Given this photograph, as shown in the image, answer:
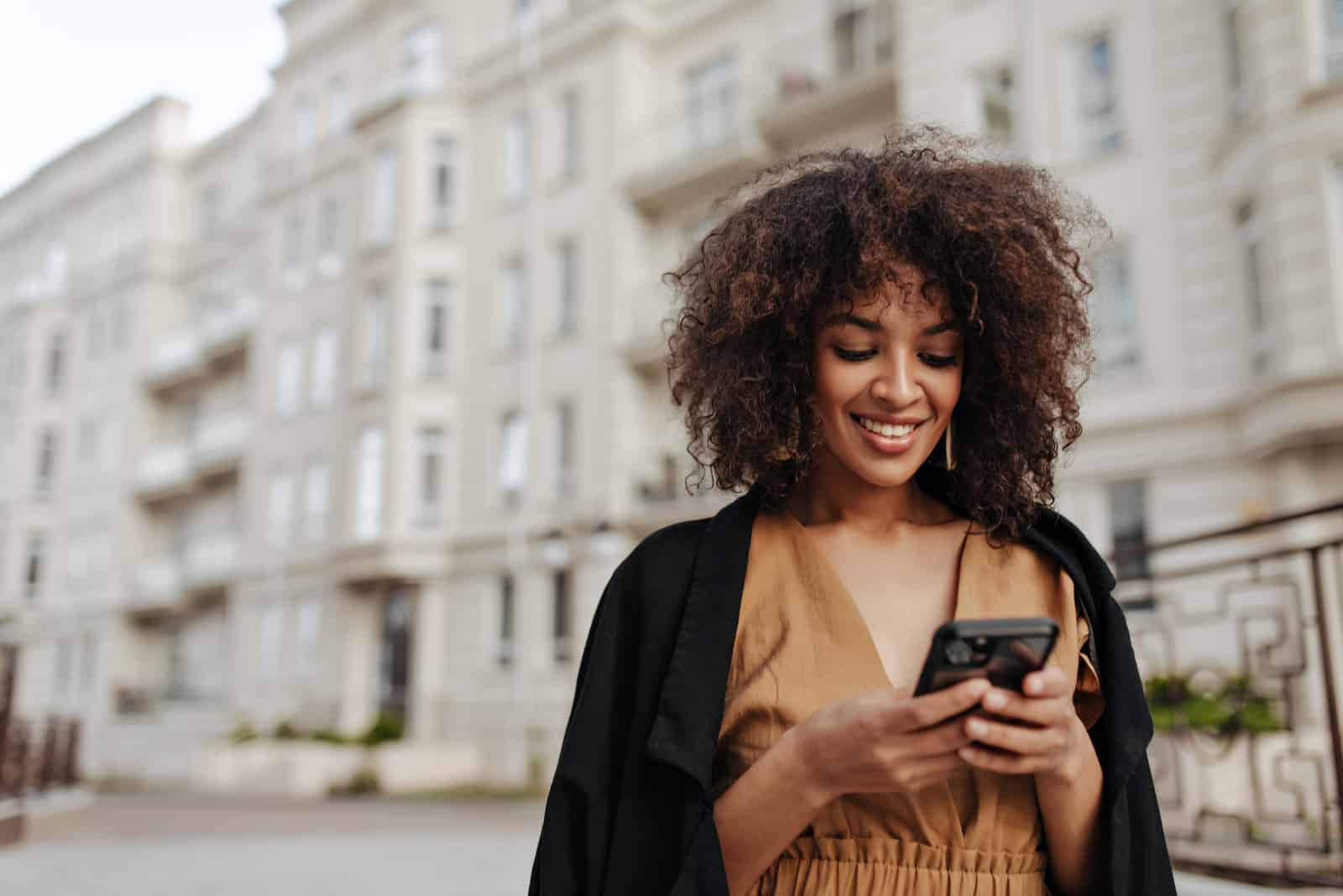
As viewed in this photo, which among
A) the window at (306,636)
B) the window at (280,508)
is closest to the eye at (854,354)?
the window at (306,636)

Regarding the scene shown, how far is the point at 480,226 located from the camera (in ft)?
75.0

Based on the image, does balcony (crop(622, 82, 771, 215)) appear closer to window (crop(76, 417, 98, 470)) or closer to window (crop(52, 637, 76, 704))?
window (crop(76, 417, 98, 470))

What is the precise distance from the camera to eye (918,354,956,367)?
1836mm

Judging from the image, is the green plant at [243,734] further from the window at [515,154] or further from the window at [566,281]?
the window at [515,154]

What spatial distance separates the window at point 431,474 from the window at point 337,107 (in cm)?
882

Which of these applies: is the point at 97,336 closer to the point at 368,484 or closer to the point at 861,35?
the point at 368,484

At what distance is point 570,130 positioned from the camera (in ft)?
72.0

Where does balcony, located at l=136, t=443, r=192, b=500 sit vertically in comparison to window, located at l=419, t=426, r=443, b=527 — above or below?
above

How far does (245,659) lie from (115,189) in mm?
17117

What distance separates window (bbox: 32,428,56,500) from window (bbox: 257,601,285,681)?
1484cm

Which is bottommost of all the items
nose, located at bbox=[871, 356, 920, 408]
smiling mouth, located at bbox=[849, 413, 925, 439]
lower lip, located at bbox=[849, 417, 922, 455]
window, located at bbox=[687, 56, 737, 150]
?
lower lip, located at bbox=[849, 417, 922, 455]

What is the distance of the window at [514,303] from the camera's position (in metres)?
22.0

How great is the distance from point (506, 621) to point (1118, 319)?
11977mm

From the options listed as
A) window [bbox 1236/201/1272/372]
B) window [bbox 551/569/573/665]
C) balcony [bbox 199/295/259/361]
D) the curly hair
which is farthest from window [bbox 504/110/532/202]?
the curly hair
